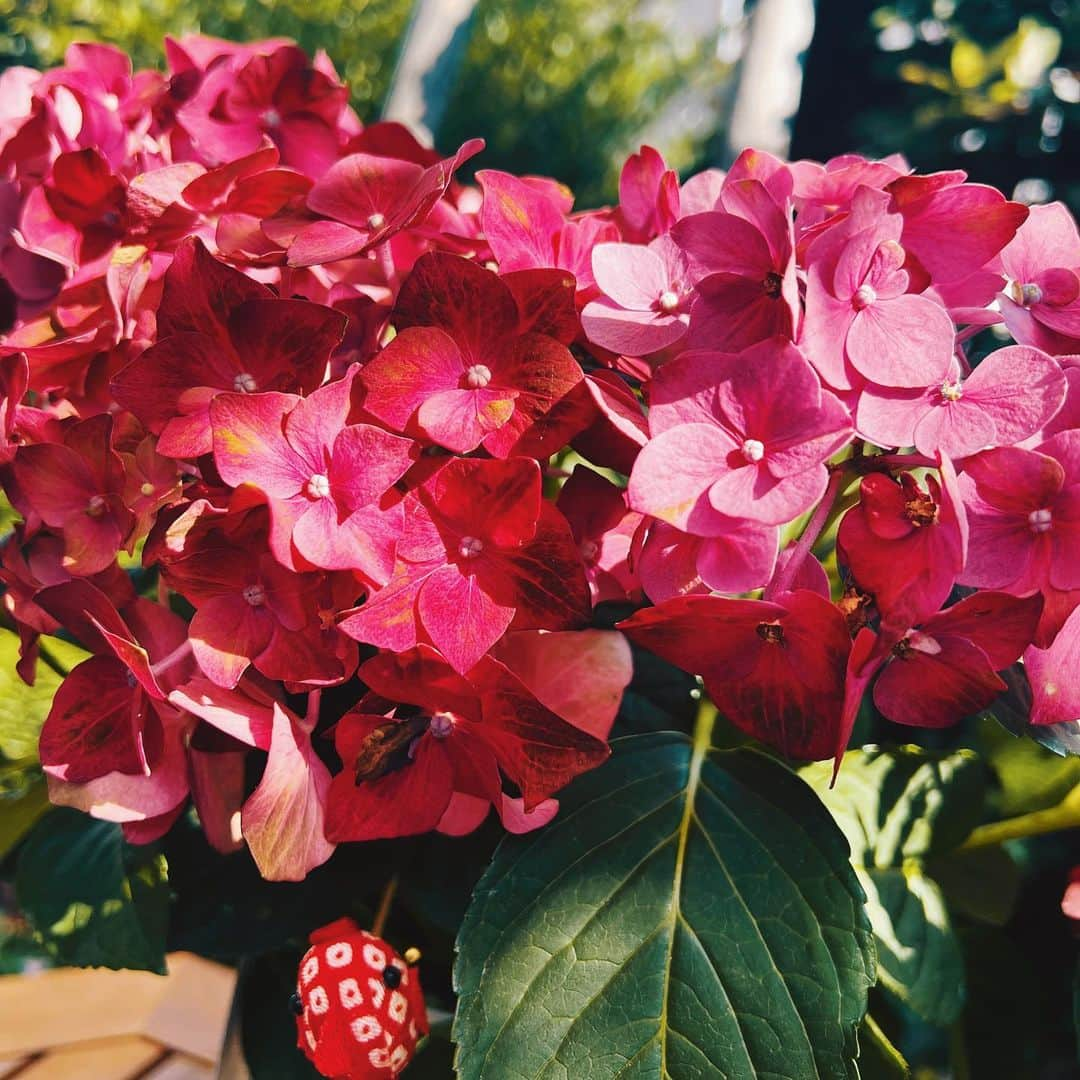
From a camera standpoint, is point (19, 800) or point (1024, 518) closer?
point (1024, 518)

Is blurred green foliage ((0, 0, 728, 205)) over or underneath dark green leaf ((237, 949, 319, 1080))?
underneath

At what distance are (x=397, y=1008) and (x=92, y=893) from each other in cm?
15

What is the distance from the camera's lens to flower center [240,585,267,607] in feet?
1.06

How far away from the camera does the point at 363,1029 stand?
14.6 inches

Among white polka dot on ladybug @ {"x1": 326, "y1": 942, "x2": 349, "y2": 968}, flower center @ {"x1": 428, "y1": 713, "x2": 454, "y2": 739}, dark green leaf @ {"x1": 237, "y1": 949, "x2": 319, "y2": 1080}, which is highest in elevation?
flower center @ {"x1": 428, "y1": 713, "x2": 454, "y2": 739}

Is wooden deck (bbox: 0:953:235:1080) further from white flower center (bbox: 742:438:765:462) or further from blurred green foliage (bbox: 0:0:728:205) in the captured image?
blurred green foliage (bbox: 0:0:728:205)

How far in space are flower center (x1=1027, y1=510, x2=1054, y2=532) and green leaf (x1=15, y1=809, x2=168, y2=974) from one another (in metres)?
0.34

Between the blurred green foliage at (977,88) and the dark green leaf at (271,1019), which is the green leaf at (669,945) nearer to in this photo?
the dark green leaf at (271,1019)

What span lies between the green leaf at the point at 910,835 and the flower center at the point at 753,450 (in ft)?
0.61

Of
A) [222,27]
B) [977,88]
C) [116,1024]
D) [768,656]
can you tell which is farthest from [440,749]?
[222,27]

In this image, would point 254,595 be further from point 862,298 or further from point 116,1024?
point 116,1024

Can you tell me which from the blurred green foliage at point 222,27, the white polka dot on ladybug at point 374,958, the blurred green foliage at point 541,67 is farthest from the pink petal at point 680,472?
the blurred green foliage at point 541,67

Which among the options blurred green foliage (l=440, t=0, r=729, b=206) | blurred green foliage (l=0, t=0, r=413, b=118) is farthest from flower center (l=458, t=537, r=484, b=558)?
blurred green foliage (l=440, t=0, r=729, b=206)

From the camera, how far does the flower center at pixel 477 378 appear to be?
329 millimetres
